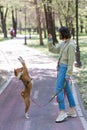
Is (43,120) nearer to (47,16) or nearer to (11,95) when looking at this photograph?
(11,95)

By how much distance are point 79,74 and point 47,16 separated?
25.1 m

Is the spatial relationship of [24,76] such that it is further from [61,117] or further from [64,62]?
[61,117]

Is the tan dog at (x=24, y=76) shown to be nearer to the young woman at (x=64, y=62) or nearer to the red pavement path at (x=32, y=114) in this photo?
the red pavement path at (x=32, y=114)

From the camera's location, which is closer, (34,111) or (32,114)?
(32,114)

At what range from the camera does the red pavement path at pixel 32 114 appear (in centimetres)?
932

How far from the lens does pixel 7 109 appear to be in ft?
37.4

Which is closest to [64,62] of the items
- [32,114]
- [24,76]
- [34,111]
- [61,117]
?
[24,76]

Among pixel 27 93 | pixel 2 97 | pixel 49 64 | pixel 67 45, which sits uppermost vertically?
pixel 67 45

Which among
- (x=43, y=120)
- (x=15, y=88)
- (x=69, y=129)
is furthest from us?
(x=15, y=88)

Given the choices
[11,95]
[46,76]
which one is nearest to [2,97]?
[11,95]

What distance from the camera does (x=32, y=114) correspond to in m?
10.6

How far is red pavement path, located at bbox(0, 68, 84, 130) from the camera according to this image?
9.32 meters

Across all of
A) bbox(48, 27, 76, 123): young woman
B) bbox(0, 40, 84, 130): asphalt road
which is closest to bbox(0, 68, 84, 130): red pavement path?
bbox(0, 40, 84, 130): asphalt road

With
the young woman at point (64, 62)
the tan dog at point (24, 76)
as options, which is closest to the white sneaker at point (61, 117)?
the young woman at point (64, 62)
